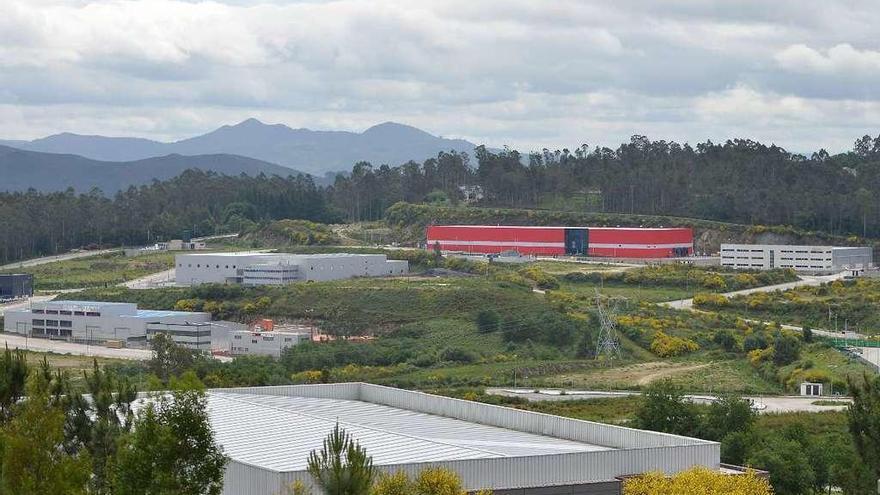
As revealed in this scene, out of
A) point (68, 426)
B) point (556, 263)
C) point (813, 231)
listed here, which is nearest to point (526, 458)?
point (68, 426)

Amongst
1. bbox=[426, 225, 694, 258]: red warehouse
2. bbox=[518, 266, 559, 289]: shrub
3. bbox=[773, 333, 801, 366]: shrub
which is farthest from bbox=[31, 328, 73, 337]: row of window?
bbox=[773, 333, 801, 366]: shrub

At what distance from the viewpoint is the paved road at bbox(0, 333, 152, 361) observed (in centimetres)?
8069

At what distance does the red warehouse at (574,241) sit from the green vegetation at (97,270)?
21946 mm

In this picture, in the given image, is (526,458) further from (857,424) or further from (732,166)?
(732,166)

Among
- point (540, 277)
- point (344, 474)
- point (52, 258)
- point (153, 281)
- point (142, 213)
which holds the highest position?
point (142, 213)

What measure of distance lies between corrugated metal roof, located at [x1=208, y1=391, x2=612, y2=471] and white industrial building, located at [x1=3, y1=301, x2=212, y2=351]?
4002cm

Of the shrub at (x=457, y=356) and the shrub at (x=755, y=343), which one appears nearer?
the shrub at (x=755, y=343)

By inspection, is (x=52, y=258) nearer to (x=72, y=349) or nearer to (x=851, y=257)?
(x=72, y=349)

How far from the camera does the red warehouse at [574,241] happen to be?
115 metres

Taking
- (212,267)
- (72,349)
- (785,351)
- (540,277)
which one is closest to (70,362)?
(72,349)

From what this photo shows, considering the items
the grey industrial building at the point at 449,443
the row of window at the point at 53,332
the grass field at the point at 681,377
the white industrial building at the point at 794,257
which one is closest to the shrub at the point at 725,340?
the grass field at the point at 681,377

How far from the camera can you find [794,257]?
4272 inches

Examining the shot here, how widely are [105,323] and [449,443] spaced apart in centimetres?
5615

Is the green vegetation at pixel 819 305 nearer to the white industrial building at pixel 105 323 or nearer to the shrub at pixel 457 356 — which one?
the shrub at pixel 457 356
